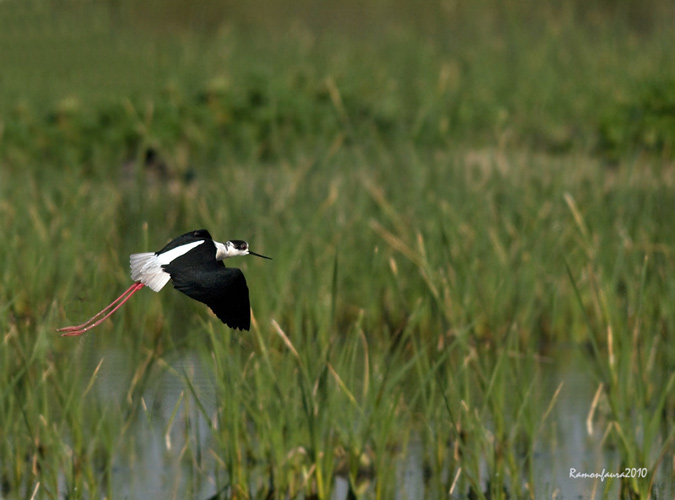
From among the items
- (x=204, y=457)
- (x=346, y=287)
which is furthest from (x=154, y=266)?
(x=346, y=287)

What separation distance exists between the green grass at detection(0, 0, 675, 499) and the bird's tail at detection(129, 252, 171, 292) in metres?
0.18

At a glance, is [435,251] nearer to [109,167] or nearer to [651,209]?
[651,209]

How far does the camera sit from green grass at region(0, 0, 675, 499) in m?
2.92

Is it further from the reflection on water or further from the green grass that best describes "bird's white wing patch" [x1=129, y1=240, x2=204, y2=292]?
the reflection on water

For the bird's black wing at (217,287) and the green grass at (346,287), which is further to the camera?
the green grass at (346,287)

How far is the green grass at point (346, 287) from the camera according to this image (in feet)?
9.58

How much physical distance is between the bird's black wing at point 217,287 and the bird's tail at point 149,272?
0.05ft

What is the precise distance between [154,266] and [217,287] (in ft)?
0.41

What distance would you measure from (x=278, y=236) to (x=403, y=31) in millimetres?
7594

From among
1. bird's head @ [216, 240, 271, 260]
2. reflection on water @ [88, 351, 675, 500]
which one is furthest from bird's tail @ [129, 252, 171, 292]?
reflection on water @ [88, 351, 675, 500]

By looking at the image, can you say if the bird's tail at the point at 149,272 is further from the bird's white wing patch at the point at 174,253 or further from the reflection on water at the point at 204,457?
the reflection on water at the point at 204,457

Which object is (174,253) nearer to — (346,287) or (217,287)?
(217,287)

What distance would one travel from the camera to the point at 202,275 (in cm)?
173

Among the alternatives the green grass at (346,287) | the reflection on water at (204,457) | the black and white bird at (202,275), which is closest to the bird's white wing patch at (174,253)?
the black and white bird at (202,275)
